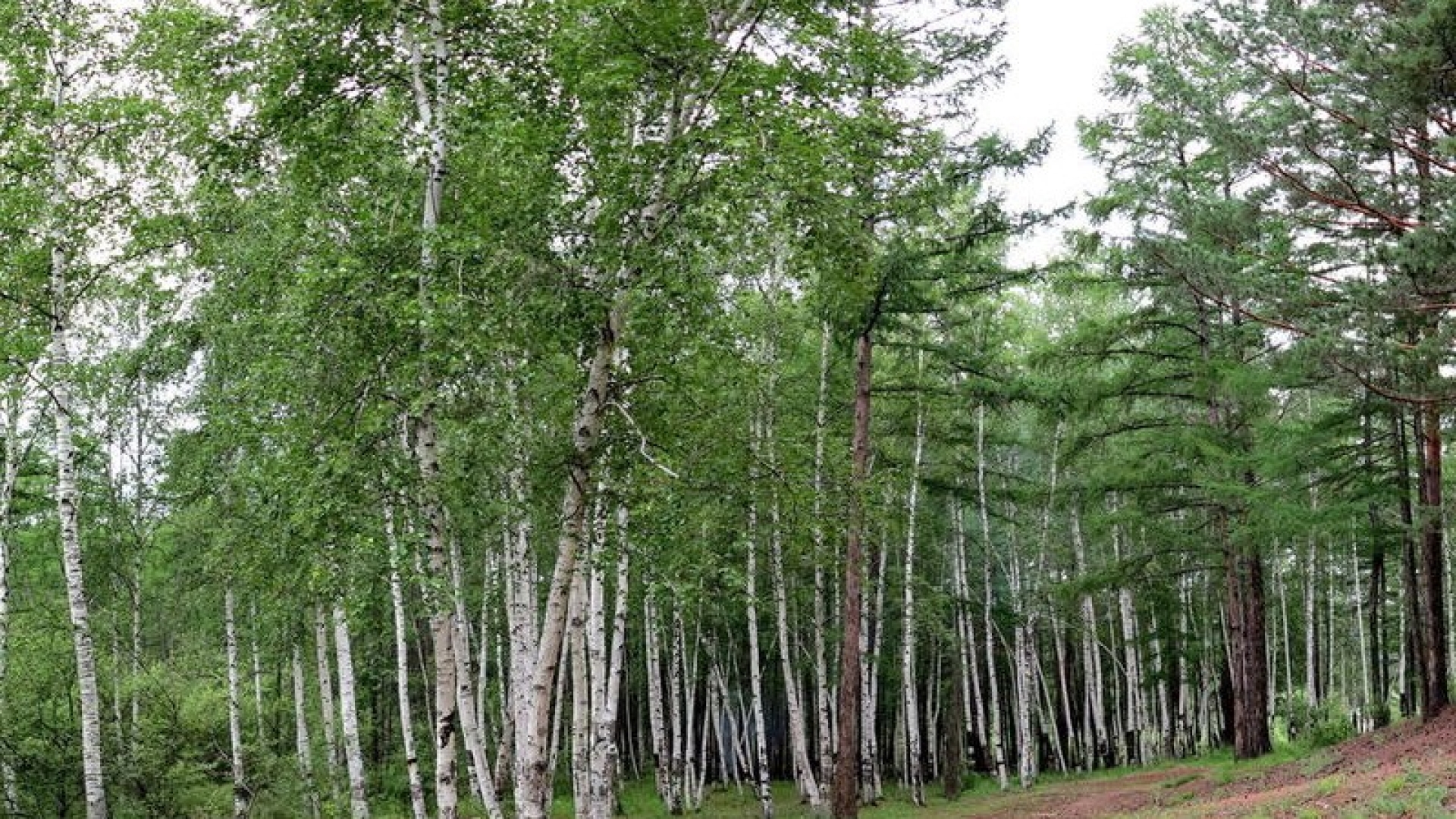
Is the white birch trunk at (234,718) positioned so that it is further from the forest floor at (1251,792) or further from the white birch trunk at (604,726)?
the forest floor at (1251,792)

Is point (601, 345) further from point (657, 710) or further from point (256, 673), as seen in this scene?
point (256, 673)

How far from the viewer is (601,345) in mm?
9719

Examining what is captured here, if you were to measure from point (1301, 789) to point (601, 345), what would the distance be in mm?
9983

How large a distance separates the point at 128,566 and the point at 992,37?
65.6 feet

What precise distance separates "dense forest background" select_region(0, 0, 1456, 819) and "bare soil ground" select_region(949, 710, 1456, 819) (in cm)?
199

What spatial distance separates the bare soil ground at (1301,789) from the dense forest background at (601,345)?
199cm

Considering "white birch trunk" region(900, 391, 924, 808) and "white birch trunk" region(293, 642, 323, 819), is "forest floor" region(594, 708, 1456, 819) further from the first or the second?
"white birch trunk" region(293, 642, 323, 819)

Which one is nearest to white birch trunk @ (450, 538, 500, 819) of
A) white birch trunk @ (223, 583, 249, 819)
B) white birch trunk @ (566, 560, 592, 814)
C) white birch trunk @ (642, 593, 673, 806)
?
white birch trunk @ (566, 560, 592, 814)

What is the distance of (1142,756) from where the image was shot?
31.6 meters

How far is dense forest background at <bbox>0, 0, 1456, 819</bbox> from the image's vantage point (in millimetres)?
9094

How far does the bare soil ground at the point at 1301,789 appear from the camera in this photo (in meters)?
10.8

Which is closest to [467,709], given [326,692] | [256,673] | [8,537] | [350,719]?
[350,719]

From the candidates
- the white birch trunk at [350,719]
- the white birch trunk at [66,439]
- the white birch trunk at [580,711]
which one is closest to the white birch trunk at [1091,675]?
the white birch trunk at [580,711]

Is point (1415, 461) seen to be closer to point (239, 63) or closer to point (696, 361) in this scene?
point (696, 361)
